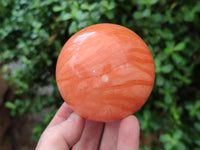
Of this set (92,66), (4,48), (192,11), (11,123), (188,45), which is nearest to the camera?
(92,66)

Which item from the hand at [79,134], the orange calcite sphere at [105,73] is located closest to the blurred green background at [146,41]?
the hand at [79,134]

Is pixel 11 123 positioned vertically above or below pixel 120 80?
below

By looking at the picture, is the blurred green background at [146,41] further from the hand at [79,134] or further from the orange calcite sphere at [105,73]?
the orange calcite sphere at [105,73]

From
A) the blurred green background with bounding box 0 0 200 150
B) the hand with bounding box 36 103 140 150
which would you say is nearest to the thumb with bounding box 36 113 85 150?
the hand with bounding box 36 103 140 150

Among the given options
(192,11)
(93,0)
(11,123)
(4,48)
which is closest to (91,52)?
(93,0)

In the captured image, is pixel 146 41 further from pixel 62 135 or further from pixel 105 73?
pixel 62 135

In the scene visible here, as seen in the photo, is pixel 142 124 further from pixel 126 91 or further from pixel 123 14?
pixel 123 14
